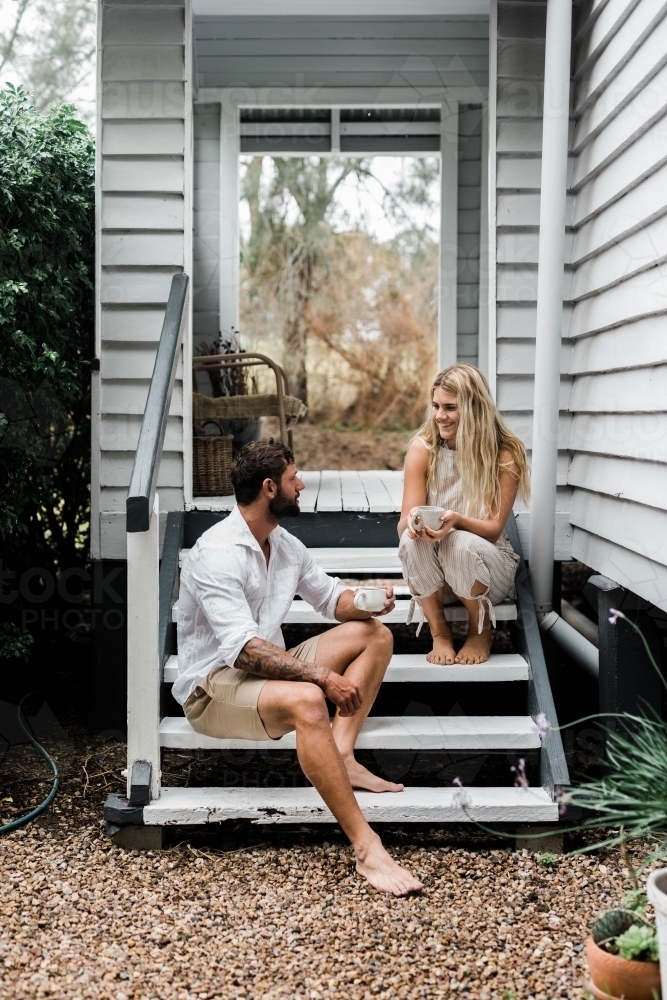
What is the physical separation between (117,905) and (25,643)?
1.46 meters

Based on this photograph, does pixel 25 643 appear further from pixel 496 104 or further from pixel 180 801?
pixel 496 104

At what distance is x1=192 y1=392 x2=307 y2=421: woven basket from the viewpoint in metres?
4.58

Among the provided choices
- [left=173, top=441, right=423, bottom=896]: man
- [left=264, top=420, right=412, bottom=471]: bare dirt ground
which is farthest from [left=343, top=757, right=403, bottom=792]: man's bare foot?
[left=264, top=420, right=412, bottom=471]: bare dirt ground

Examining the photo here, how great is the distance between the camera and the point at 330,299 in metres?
10.6

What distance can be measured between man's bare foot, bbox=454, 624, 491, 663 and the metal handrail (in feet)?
3.75

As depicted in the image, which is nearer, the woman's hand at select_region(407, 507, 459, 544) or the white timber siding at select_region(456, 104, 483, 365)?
the woman's hand at select_region(407, 507, 459, 544)

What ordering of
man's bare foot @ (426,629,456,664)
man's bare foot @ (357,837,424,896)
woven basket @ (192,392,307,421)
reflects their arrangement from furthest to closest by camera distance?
woven basket @ (192,392,307,421) → man's bare foot @ (426,629,456,664) → man's bare foot @ (357,837,424,896)

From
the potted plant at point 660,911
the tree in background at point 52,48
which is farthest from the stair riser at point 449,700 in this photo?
the tree in background at point 52,48

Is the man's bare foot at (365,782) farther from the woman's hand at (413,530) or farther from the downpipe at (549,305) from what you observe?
the downpipe at (549,305)

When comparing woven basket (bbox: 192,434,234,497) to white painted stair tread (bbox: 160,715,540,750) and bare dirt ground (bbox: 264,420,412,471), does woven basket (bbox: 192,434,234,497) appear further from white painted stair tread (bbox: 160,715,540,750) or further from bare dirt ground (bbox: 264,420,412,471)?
bare dirt ground (bbox: 264,420,412,471)

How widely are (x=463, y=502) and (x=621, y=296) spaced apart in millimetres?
838

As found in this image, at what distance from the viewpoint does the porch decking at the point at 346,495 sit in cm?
392

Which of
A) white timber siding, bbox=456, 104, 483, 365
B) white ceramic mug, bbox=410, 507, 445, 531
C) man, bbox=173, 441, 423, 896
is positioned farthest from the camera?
white timber siding, bbox=456, 104, 483, 365

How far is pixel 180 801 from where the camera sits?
2.81 metres
